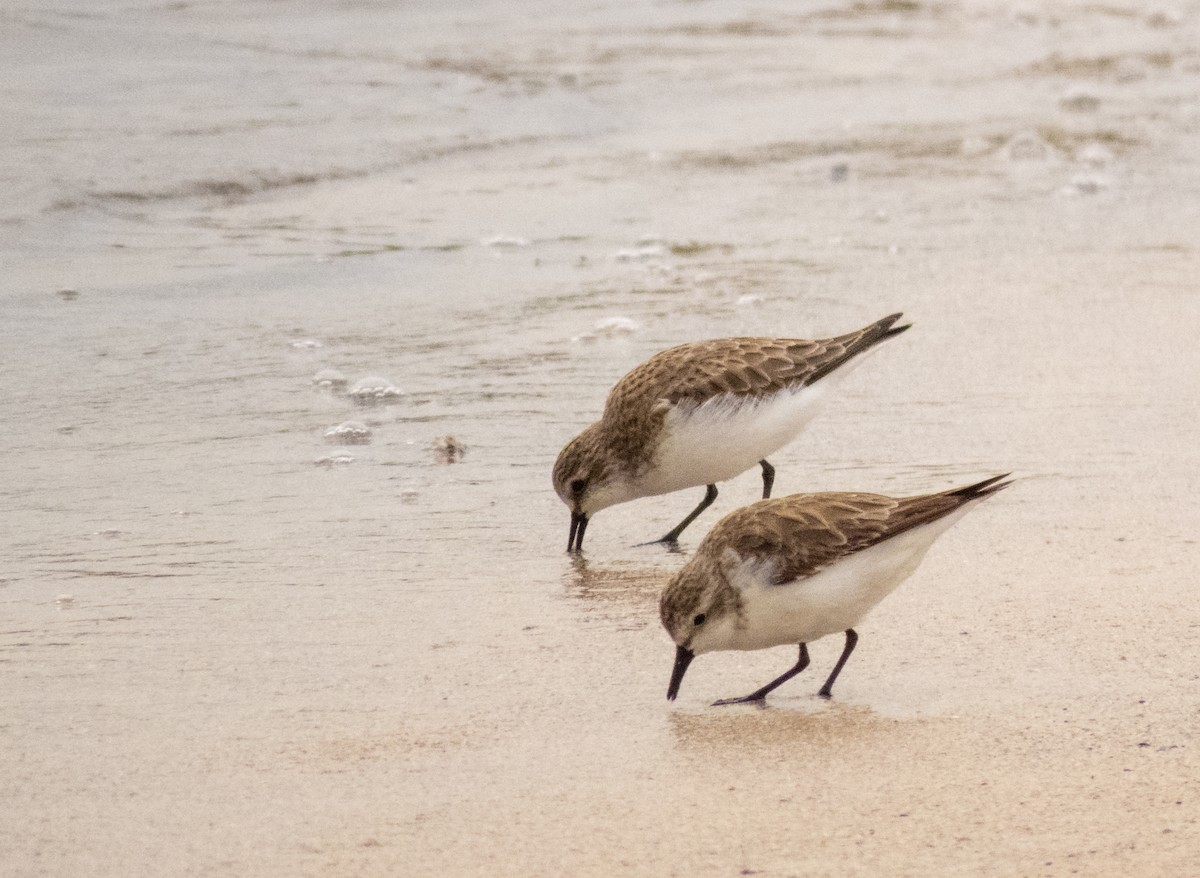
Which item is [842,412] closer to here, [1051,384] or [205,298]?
[1051,384]

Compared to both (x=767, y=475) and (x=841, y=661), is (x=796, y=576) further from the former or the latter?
(x=767, y=475)

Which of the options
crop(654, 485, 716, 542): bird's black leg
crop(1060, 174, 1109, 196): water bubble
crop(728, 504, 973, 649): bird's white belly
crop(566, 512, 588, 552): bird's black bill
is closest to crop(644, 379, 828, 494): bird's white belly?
crop(654, 485, 716, 542): bird's black leg

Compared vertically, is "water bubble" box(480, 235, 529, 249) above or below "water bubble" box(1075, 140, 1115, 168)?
below

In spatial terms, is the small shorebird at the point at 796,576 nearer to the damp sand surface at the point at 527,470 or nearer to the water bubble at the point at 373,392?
the damp sand surface at the point at 527,470

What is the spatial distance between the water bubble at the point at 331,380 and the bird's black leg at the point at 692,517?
1766 millimetres

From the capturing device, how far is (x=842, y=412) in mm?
6562

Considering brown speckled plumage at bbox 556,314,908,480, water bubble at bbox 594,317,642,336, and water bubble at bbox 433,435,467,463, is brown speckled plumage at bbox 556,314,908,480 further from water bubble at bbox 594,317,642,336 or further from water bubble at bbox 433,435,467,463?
water bubble at bbox 594,317,642,336

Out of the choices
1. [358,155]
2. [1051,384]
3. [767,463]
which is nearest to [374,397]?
[767,463]

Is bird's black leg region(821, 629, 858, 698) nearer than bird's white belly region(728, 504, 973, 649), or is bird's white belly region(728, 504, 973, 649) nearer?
bird's white belly region(728, 504, 973, 649)

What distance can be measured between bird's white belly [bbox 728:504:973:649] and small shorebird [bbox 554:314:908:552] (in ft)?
4.47

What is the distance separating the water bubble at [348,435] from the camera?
20.3 ft

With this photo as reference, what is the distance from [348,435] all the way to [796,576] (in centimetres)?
260

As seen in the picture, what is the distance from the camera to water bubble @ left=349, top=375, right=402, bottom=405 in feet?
21.9

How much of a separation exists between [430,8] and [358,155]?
19.4 ft
